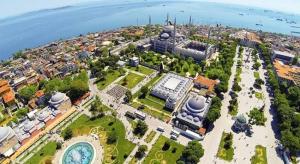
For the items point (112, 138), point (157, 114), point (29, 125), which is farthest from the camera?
point (157, 114)

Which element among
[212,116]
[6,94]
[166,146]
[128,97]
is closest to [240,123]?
[212,116]

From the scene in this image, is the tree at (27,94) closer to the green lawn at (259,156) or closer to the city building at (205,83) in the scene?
the city building at (205,83)

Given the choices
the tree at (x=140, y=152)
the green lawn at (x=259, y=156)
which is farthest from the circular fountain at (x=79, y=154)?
the green lawn at (x=259, y=156)

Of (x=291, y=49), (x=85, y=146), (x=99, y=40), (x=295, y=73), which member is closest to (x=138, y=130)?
(x=85, y=146)

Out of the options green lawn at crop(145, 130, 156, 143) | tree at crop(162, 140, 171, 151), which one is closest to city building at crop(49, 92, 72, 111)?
green lawn at crop(145, 130, 156, 143)

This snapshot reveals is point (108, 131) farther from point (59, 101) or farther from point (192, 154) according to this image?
point (192, 154)

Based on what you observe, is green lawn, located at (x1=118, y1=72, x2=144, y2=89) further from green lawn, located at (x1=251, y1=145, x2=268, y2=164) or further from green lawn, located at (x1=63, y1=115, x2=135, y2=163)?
green lawn, located at (x1=251, y1=145, x2=268, y2=164)
